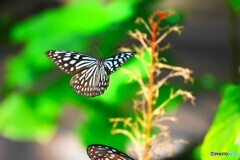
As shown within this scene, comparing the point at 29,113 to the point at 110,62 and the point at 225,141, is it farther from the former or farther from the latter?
the point at 110,62

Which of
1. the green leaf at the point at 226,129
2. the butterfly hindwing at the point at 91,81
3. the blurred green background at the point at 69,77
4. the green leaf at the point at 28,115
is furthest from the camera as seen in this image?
the green leaf at the point at 28,115

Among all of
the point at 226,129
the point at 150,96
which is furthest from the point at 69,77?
the point at 150,96

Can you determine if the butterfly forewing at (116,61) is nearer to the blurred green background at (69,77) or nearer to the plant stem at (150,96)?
the plant stem at (150,96)

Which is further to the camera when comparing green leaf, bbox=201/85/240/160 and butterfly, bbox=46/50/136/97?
green leaf, bbox=201/85/240/160

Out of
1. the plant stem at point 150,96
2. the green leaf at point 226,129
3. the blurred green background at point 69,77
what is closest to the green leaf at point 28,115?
the blurred green background at point 69,77

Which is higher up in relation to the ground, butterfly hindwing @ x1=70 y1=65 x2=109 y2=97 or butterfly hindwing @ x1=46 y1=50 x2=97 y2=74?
butterfly hindwing @ x1=46 y1=50 x2=97 y2=74

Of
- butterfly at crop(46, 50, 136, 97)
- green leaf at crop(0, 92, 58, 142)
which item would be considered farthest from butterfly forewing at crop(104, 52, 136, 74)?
green leaf at crop(0, 92, 58, 142)

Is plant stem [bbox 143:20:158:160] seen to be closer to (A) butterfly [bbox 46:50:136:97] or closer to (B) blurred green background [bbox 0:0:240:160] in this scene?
(A) butterfly [bbox 46:50:136:97]

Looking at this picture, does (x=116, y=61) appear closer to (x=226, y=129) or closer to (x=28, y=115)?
(x=226, y=129)
